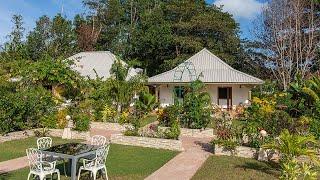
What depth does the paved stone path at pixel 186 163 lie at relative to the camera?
34.4 feet

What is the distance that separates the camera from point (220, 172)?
35.8 ft

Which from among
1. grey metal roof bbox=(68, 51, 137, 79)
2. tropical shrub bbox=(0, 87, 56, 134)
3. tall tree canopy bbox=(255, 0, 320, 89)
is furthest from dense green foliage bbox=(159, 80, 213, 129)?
tall tree canopy bbox=(255, 0, 320, 89)

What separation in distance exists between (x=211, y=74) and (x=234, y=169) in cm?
2044

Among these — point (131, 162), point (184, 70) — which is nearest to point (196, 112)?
point (131, 162)

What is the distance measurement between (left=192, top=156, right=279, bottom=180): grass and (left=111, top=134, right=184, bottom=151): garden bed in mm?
1907

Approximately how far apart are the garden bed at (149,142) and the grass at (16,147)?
2.51m

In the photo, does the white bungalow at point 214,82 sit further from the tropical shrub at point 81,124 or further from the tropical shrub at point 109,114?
the tropical shrub at point 81,124

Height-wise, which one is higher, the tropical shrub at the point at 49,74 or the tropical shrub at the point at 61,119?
the tropical shrub at the point at 49,74

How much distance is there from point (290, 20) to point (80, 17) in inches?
1166

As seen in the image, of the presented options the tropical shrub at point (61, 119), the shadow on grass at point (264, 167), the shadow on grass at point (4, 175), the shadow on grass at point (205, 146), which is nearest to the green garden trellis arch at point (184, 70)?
the tropical shrub at point (61, 119)

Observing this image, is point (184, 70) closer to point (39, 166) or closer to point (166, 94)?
point (166, 94)

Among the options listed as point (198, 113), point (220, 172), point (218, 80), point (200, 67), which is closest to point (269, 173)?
point (220, 172)

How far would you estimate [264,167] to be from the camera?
454 inches

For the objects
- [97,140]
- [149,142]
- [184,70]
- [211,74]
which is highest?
[184,70]
